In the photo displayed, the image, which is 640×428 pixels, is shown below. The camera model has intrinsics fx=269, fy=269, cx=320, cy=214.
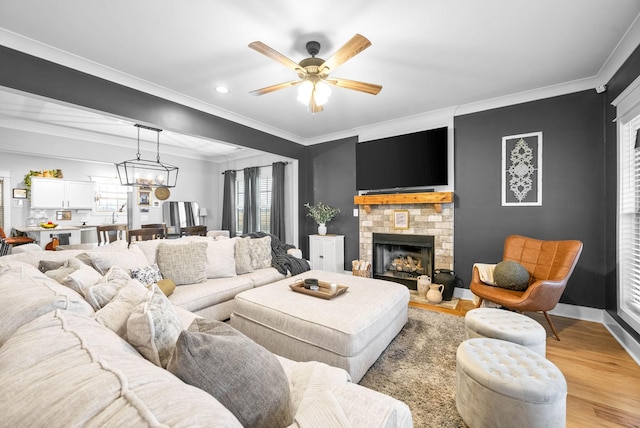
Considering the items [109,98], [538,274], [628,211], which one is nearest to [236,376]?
[109,98]

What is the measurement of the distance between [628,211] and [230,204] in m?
6.81

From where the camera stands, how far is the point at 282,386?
2.80 ft

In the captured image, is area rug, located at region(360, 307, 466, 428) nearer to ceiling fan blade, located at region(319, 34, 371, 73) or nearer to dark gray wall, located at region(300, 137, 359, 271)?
dark gray wall, located at region(300, 137, 359, 271)

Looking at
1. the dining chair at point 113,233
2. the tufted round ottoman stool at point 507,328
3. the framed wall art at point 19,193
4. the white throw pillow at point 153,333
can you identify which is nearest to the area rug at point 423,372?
the tufted round ottoman stool at point 507,328

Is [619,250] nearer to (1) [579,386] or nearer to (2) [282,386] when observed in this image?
(1) [579,386]

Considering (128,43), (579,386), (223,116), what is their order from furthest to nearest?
(223,116)
(128,43)
(579,386)

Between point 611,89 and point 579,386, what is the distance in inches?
114

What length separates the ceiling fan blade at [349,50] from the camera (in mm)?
1832

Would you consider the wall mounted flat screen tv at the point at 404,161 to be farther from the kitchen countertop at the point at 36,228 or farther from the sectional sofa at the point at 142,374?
the kitchen countertop at the point at 36,228

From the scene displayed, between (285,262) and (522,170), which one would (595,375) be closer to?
(522,170)

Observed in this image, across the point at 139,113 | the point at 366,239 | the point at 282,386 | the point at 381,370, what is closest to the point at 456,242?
the point at 366,239

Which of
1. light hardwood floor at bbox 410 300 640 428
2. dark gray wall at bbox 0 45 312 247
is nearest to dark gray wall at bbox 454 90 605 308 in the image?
light hardwood floor at bbox 410 300 640 428

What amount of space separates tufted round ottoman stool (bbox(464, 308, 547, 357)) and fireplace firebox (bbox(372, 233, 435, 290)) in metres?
1.94

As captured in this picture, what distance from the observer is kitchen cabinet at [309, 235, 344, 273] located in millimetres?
4766
